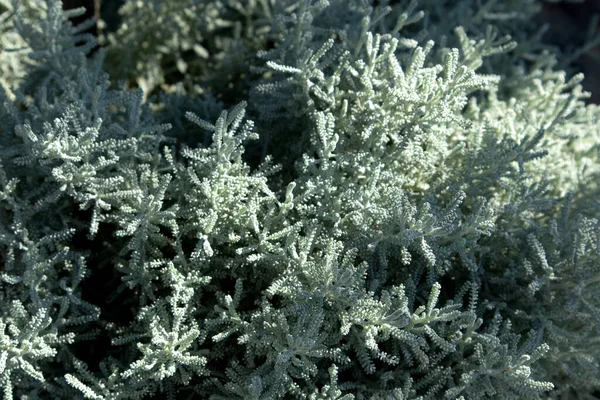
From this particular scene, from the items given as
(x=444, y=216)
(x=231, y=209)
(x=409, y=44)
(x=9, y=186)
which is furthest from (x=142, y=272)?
(x=409, y=44)

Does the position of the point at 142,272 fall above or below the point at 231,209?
below

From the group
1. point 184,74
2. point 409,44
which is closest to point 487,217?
point 409,44

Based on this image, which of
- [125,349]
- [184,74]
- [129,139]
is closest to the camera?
[129,139]

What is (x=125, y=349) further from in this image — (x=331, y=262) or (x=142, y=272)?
(x=331, y=262)

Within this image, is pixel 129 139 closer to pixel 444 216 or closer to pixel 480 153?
pixel 444 216

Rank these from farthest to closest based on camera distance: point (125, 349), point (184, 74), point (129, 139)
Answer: point (184, 74) → point (125, 349) → point (129, 139)

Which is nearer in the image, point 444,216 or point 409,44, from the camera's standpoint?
point 444,216

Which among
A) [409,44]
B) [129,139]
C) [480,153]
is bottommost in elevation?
[129,139]
